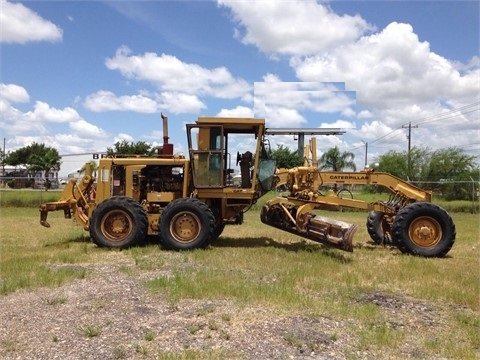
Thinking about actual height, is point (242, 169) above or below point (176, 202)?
above

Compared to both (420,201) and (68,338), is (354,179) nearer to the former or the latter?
(420,201)

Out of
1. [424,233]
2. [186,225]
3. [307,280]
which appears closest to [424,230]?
[424,233]

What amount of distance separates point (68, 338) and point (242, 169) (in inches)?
266

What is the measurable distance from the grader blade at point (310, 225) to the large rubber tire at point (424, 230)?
1.10 meters

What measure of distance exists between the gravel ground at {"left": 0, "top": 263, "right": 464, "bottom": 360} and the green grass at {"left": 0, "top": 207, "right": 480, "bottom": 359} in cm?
5

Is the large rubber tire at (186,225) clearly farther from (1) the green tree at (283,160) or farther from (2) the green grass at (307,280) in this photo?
(1) the green tree at (283,160)

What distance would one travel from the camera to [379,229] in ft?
40.9

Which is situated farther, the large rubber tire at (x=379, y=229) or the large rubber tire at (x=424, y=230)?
the large rubber tire at (x=379, y=229)

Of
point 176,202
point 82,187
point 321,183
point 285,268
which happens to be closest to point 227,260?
point 285,268

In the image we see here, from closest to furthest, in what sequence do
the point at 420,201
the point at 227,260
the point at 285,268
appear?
the point at 285,268 → the point at 227,260 → the point at 420,201

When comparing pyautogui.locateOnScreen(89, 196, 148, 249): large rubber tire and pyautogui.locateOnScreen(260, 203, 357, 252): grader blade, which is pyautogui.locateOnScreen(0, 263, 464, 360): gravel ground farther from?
pyautogui.locateOnScreen(89, 196, 148, 249): large rubber tire

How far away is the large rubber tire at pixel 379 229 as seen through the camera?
12.3 metres

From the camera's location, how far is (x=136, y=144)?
5856 cm

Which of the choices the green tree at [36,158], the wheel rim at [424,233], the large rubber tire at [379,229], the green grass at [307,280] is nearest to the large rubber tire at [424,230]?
the wheel rim at [424,233]
